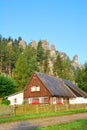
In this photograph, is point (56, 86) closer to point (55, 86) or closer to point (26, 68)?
point (55, 86)

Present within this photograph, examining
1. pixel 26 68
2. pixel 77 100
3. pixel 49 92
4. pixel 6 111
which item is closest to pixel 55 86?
pixel 49 92

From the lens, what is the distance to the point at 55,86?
6519 centimetres

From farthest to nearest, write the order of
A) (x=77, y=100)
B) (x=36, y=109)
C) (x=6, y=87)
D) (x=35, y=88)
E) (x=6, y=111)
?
(x=6, y=87), (x=77, y=100), (x=35, y=88), (x=36, y=109), (x=6, y=111)

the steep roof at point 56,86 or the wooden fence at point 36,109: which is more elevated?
the steep roof at point 56,86

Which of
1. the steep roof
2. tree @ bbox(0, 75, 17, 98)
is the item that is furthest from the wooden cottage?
tree @ bbox(0, 75, 17, 98)

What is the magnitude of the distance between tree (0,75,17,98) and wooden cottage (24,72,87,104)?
656cm

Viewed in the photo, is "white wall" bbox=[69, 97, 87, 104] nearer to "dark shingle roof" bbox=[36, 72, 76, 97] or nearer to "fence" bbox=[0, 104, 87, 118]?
"dark shingle roof" bbox=[36, 72, 76, 97]

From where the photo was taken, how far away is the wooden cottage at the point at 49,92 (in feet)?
206

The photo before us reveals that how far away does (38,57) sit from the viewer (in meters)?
159

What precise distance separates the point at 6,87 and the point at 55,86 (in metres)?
14.3

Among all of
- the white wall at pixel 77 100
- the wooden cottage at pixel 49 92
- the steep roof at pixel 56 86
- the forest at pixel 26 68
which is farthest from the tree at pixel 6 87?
the white wall at pixel 77 100

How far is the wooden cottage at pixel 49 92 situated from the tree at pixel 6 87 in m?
6.56

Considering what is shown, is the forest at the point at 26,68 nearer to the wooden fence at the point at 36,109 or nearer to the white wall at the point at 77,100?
the white wall at the point at 77,100

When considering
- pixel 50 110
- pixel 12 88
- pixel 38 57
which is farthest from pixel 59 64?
pixel 50 110
